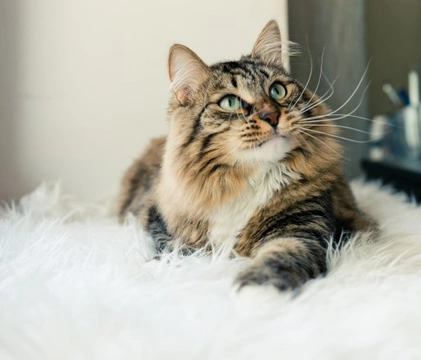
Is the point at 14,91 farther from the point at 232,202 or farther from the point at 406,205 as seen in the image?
the point at 406,205

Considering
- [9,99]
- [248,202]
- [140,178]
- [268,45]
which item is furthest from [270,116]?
[9,99]

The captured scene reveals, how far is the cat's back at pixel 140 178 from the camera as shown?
1.45 m

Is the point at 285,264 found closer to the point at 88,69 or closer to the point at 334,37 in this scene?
the point at 88,69

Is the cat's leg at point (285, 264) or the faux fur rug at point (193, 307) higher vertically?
the cat's leg at point (285, 264)

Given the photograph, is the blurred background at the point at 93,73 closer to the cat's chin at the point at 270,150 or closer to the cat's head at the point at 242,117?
the cat's head at the point at 242,117

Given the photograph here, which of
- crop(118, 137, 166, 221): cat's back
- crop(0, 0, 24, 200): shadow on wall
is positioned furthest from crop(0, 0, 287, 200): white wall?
crop(118, 137, 166, 221): cat's back

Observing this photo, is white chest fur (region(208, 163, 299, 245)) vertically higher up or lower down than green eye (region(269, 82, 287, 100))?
lower down

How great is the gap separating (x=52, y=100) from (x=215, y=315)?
1180 millimetres

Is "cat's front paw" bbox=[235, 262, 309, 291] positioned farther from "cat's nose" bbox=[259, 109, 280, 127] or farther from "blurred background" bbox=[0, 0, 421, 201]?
"blurred background" bbox=[0, 0, 421, 201]

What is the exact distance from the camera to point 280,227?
0.97m

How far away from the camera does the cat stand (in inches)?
36.9

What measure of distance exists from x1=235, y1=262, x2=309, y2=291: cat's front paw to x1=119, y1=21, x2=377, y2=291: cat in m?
0.08

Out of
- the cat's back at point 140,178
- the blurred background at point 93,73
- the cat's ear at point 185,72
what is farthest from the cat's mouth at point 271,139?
the blurred background at point 93,73

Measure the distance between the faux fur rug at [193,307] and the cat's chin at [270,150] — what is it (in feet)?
0.66
